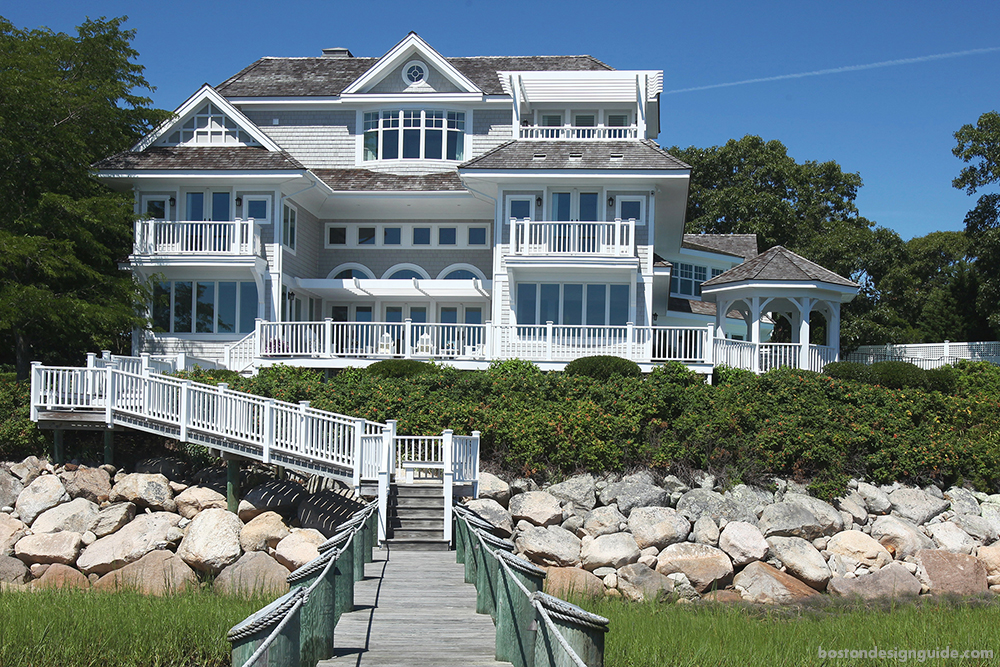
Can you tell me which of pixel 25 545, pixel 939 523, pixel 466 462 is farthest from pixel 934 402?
pixel 25 545

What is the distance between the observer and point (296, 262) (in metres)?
28.5

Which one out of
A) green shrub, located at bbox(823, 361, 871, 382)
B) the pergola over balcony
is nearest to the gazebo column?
the pergola over balcony

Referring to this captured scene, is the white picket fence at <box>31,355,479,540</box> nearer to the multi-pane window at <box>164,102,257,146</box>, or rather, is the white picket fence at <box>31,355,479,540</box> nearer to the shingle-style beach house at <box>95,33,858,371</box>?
the shingle-style beach house at <box>95,33,858,371</box>

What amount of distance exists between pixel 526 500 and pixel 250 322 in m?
12.3

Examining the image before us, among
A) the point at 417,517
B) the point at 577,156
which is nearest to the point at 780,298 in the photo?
the point at 577,156

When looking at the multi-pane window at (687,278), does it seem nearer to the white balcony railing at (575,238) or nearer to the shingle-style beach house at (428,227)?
the shingle-style beach house at (428,227)

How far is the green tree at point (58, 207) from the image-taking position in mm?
22922

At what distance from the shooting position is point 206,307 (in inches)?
1081

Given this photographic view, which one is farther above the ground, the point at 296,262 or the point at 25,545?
the point at 296,262

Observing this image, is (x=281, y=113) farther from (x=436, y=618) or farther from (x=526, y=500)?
(x=436, y=618)

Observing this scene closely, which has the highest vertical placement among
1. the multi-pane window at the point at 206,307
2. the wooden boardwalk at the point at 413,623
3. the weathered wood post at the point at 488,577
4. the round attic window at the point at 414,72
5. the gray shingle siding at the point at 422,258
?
the round attic window at the point at 414,72

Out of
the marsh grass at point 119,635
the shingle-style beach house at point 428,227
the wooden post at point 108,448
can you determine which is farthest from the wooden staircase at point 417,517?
the shingle-style beach house at point 428,227

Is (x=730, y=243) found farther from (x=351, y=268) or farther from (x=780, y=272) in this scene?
(x=351, y=268)

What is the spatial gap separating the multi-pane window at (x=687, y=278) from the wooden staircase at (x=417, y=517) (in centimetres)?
2073
